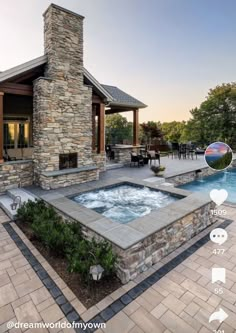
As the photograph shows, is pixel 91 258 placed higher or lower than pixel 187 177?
lower

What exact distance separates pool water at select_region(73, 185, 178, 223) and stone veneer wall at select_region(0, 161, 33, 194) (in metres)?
2.76

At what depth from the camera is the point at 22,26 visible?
9.10 meters

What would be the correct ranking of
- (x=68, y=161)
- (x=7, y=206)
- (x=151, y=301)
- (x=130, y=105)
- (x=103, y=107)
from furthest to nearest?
(x=130, y=105) < (x=103, y=107) < (x=68, y=161) < (x=7, y=206) < (x=151, y=301)

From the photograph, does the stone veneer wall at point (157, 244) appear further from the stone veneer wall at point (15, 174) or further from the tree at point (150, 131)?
the tree at point (150, 131)

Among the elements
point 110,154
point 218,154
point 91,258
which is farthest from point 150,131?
point 91,258

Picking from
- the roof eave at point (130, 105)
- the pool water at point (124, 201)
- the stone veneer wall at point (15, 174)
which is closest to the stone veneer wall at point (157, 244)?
the pool water at point (124, 201)

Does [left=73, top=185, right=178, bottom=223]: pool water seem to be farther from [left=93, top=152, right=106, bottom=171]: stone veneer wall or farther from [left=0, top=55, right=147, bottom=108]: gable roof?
Result: [left=0, top=55, right=147, bottom=108]: gable roof

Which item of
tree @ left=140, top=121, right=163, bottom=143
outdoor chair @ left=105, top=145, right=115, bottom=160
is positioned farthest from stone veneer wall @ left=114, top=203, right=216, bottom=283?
tree @ left=140, top=121, right=163, bottom=143

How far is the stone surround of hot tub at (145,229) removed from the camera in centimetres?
357

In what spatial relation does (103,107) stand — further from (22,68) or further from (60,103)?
(22,68)

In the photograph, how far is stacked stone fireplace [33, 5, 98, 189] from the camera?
7.79m

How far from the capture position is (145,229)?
407 centimetres

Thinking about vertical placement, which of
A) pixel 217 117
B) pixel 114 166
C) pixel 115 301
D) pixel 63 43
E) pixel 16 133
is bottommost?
pixel 115 301

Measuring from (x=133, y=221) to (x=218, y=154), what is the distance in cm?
211
